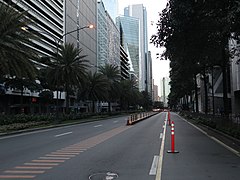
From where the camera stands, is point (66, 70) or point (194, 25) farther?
point (66, 70)

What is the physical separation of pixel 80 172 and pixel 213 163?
13.7ft

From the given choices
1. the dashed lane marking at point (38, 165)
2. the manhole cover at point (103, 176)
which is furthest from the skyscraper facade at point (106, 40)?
the manhole cover at point (103, 176)

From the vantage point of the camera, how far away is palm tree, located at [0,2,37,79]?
23894 millimetres

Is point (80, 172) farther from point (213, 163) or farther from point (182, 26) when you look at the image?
point (182, 26)

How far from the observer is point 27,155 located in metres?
11.8

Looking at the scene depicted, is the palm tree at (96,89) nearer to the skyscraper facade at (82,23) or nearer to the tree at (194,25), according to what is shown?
the skyscraper facade at (82,23)

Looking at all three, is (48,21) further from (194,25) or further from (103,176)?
(103,176)

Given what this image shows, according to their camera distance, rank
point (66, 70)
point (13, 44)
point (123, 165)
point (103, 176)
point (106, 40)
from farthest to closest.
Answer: point (106, 40)
point (66, 70)
point (13, 44)
point (123, 165)
point (103, 176)

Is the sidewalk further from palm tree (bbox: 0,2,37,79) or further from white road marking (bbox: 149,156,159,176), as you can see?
palm tree (bbox: 0,2,37,79)

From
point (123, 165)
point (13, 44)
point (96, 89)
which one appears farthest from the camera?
point (96, 89)

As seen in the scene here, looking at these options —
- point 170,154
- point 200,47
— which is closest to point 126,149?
point 170,154

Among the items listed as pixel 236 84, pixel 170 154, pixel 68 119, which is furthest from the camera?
Result: pixel 236 84

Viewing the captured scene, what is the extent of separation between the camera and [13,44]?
24.6m

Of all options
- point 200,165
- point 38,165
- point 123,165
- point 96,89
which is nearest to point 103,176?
point 123,165
